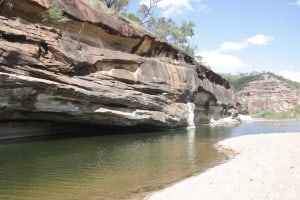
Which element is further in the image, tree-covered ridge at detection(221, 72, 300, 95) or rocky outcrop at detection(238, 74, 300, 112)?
tree-covered ridge at detection(221, 72, 300, 95)

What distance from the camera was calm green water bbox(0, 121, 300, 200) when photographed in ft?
43.7

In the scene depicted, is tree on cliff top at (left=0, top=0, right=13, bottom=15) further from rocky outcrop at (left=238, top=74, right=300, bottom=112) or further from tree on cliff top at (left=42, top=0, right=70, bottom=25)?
rocky outcrop at (left=238, top=74, right=300, bottom=112)

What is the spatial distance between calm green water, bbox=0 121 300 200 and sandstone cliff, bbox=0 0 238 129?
388 cm

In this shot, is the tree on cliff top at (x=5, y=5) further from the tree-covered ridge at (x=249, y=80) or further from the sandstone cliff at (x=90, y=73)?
the tree-covered ridge at (x=249, y=80)

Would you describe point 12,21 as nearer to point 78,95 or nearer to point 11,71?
point 11,71

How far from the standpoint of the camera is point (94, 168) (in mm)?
17656

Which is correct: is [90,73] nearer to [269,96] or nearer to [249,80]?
[269,96]

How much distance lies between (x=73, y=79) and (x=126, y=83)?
778 cm

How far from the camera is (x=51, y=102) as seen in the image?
28656mm

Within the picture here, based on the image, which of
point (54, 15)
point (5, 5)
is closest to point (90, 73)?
point (54, 15)

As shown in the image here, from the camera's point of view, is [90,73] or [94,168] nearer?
[94,168]

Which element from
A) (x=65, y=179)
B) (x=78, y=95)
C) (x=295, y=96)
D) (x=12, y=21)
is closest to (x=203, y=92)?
(x=78, y=95)

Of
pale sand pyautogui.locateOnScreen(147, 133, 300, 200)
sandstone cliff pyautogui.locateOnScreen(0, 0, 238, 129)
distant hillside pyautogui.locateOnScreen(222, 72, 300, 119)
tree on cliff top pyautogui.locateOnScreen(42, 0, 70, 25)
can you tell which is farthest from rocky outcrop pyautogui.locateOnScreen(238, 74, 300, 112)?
pale sand pyautogui.locateOnScreen(147, 133, 300, 200)

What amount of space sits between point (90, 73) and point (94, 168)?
1510cm
